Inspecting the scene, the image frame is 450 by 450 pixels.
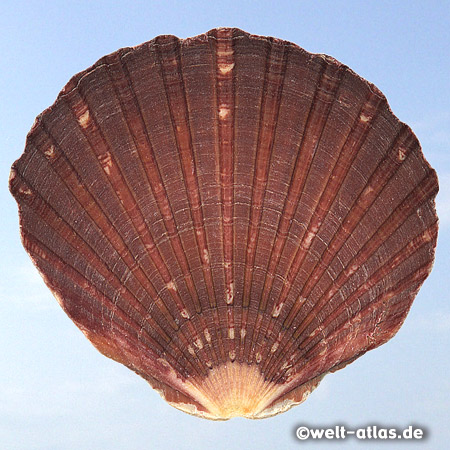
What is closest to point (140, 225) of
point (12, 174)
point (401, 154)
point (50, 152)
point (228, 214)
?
point (228, 214)

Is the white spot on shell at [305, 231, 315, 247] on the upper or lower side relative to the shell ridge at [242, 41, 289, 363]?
lower

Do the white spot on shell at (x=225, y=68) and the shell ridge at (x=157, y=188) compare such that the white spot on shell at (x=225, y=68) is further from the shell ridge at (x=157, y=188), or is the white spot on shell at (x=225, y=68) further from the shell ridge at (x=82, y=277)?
the shell ridge at (x=82, y=277)

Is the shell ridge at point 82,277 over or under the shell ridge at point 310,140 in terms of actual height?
under

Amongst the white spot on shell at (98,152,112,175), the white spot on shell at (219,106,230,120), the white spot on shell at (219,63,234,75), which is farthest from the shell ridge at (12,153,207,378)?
the white spot on shell at (219,63,234,75)

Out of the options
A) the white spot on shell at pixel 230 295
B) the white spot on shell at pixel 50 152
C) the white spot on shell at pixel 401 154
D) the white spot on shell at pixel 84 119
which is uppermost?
the white spot on shell at pixel 84 119

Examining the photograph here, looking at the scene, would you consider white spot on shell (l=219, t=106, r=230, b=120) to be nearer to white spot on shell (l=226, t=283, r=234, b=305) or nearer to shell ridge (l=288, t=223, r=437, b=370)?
white spot on shell (l=226, t=283, r=234, b=305)

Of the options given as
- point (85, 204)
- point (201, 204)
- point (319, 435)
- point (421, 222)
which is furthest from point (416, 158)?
point (85, 204)

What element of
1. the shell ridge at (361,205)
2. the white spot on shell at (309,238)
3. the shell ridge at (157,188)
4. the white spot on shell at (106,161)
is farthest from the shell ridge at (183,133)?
the shell ridge at (361,205)

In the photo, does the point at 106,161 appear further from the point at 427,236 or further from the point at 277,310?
the point at 427,236
